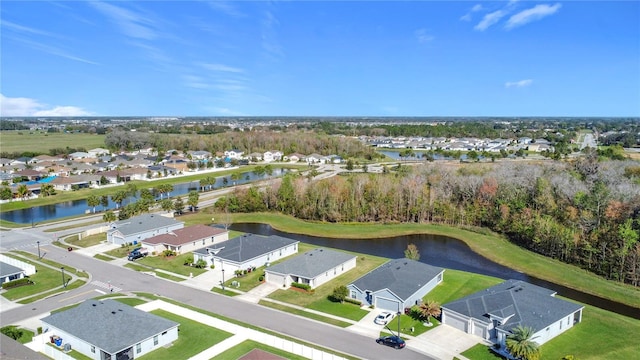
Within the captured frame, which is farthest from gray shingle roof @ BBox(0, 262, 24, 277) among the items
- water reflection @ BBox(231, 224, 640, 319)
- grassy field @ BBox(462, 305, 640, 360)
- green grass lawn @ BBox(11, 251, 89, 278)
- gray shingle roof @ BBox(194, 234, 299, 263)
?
grassy field @ BBox(462, 305, 640, 360)

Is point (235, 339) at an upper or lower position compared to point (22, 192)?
lower

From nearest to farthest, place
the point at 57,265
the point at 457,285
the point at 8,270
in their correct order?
the point at 457,285
the point at 8,270
the point at 57,265

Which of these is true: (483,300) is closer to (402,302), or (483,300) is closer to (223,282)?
(402,302)

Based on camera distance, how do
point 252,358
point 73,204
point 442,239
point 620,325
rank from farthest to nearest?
point 73,204 → point 442,239 → point 620,325 → point 252,358

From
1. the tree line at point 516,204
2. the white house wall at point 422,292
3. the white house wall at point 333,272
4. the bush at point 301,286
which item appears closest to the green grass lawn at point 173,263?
the bush at point 301,286

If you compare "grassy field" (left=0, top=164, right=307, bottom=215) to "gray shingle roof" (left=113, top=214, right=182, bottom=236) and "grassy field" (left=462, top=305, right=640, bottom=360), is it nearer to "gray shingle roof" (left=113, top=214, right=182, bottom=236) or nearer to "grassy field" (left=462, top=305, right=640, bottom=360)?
"gray shingle roof" (left=113, top=214, right=182, bottom=236)

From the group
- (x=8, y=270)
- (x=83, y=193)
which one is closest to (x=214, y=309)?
(x=8, y=270)

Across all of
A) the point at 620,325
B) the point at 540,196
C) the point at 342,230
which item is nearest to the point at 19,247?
the point at 342,230

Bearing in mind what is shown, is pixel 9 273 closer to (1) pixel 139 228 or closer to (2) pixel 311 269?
(1) pixel 139 228
